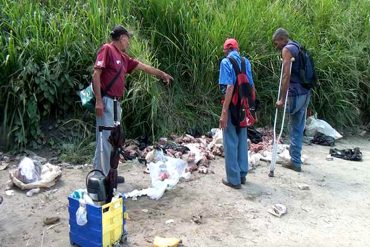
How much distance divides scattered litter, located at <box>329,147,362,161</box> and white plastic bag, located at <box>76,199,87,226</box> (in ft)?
16.1

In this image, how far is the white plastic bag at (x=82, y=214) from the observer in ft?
13.1

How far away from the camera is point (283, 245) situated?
4539mm

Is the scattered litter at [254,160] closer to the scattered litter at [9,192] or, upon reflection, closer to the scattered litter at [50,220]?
the scattered litter at [50,220]

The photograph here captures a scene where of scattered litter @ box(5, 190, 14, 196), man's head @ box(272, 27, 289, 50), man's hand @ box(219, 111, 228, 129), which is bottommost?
scattered litter @ box(5, 190, 14, 196)

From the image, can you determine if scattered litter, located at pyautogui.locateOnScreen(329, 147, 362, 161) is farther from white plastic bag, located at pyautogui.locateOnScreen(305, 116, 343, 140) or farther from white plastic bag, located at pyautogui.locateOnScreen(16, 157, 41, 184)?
white plastic bag, located at pyautogui.locateOnScreen(16, 157, 41, 184)

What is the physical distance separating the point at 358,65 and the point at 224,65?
17.2 feet

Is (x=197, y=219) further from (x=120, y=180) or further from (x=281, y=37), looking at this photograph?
(x=281, y=37)

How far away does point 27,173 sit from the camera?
5602 millimetres

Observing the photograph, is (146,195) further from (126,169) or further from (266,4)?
(266,4)

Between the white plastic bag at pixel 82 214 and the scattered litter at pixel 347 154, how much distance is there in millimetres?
4905

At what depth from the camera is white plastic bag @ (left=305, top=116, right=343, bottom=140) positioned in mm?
8578

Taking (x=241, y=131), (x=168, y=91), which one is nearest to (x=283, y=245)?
(x=241, y=131)

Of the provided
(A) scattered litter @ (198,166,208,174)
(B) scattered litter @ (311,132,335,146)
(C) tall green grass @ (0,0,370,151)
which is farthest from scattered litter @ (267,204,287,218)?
(B) scattered litter @ (311,132,335,146)

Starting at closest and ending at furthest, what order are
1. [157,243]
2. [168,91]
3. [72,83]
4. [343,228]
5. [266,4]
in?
1. [157,243]
2. [343,228]
3. [72,83]
4. [168,91]
5. [266,4]
